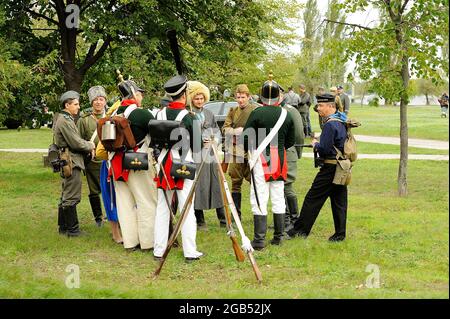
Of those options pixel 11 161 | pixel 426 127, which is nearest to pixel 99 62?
pixel 11 161

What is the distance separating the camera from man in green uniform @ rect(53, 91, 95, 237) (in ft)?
30.4

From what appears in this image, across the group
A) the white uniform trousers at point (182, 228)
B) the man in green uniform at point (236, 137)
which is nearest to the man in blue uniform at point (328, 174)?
the man in green uniform at point (236, 137)

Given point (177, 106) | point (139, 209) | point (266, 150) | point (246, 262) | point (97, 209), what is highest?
point (177, 106)

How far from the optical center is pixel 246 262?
7.88m

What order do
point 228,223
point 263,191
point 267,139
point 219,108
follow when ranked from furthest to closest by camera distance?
point 219,108, point 263,191, point 267,139, point 228,223

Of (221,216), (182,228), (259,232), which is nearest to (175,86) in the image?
(182,228)

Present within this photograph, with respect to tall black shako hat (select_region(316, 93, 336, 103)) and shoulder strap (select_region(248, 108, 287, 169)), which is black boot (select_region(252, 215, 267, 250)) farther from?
tall black shako hat (select_region(316, 93, 336, 103))

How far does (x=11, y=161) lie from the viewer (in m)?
19.5

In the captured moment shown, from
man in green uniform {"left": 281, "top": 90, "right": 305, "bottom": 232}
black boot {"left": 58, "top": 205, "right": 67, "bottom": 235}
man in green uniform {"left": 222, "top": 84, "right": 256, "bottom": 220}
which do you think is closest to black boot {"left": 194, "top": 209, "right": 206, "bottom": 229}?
man in green uniform {"left": 222, "top": 84, "right": 256, "bottom": 220}

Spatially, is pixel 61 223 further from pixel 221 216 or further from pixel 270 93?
pixel 270 93

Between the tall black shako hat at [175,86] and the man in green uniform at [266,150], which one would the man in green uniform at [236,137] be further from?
the tall black shako hat at [175,86]

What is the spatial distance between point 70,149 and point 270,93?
277 cm

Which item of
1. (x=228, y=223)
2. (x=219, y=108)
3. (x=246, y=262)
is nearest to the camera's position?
(x=228, y=223)
